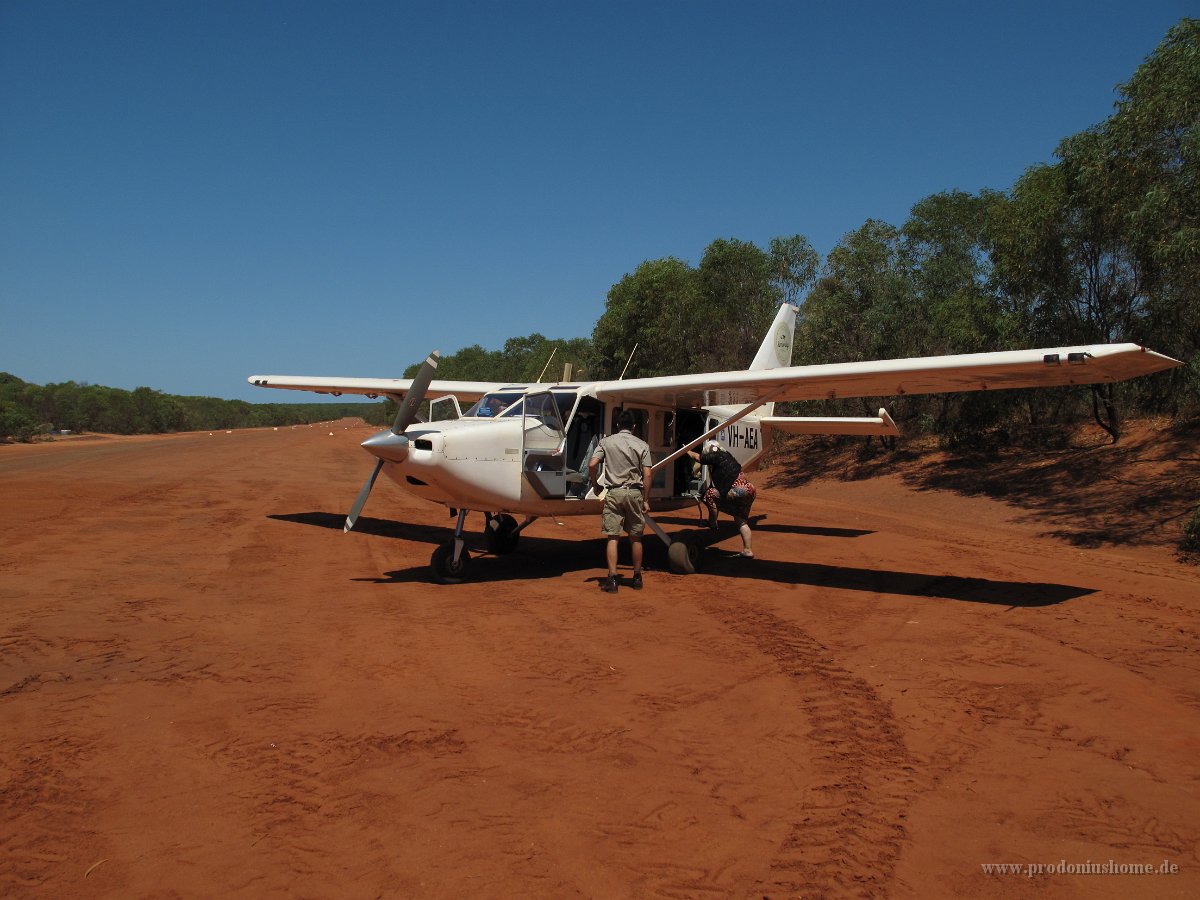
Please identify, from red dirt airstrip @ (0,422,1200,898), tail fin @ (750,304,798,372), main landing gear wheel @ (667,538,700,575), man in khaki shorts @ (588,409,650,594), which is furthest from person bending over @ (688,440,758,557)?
tail fin @ (750,304,798,372)

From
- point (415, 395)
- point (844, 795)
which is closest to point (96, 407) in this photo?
point (415, 395)

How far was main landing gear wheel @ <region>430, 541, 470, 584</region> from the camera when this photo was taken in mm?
9344

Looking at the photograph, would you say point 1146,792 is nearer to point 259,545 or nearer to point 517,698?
point 517,698

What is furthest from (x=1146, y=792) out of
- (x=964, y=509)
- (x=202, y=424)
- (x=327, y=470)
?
(x=202, y=424)

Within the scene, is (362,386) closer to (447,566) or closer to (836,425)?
(447,566)

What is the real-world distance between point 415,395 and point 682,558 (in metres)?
4.32

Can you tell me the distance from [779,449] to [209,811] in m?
29.3

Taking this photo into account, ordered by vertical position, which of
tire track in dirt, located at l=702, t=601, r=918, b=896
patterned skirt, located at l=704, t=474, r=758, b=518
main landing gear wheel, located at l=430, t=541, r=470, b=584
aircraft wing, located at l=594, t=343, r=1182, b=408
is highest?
aircraft wing, located at l=594, t=343, r=1182, b=408

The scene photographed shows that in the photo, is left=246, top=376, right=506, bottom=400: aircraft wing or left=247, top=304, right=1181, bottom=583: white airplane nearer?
left=247, top=304, right=1181, bottom=583: white airplane

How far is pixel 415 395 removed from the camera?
9125 millimetres

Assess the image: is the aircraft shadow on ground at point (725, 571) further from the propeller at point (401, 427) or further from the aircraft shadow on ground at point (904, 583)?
the propeller at point (401, 427)

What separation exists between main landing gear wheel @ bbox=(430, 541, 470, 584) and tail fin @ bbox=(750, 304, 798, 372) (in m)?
8.15

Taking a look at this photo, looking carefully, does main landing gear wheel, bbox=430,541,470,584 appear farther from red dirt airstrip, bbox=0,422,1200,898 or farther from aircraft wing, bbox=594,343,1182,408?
aircraft wing, bbox=594,343,1182,408

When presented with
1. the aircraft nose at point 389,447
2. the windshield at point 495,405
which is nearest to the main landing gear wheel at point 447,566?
the aircraft nose at point 389,447
